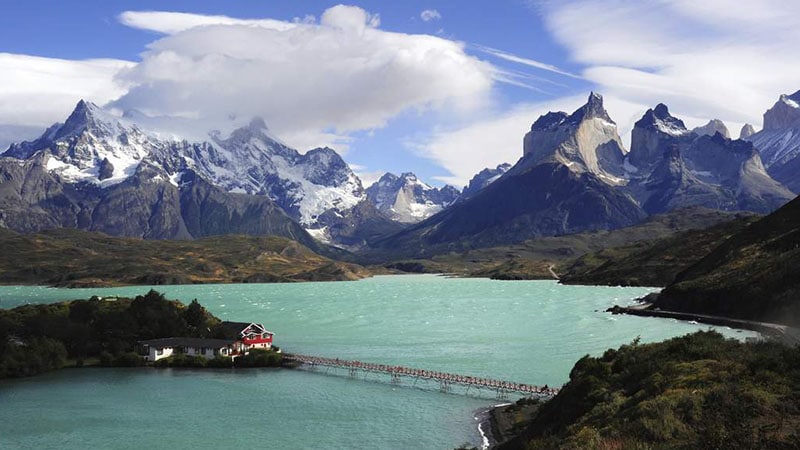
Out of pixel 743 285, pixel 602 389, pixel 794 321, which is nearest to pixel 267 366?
pixel 602 389

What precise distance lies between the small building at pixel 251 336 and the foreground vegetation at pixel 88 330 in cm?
298

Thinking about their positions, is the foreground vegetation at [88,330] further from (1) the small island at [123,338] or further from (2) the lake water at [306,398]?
→ (2) the lake water at [306,398]

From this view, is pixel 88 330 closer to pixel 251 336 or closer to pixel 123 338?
pixel 123 338

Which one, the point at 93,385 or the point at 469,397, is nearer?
the point at 469,397

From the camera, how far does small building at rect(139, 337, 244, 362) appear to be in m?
114

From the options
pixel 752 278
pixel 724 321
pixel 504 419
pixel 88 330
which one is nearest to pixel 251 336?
pixel 88 330

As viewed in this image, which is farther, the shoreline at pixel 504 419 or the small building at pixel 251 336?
the small building at pixel 251 336

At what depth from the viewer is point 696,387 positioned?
38.8 meters

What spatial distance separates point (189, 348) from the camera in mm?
116500

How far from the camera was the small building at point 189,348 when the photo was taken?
11425 centimetres

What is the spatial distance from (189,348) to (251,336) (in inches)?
428

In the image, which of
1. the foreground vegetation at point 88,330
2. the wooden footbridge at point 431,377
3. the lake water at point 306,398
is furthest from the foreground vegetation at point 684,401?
the foreground vegetation at point 88,330

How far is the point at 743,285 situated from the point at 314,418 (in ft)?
348

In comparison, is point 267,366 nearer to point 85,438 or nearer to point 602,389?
point 85,438
